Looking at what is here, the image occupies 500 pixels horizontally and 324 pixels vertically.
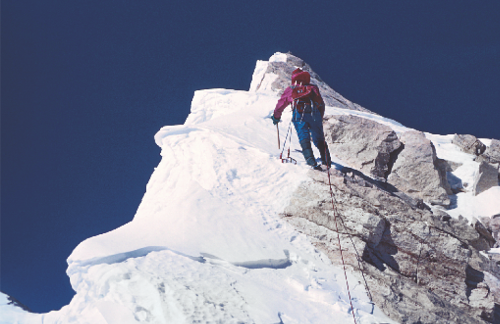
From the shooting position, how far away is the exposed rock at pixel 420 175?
966cm

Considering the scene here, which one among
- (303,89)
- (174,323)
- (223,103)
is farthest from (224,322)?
(223,103)

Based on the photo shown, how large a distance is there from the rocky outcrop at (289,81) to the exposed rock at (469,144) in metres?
5.28

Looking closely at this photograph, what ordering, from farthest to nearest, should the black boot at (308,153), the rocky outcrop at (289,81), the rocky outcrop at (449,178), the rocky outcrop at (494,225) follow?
1. the rocky outcrop at (289,81)
2. the rocky outcrop at (449,178)
3. the rocky outcrop at (494,225)
4. the black boot at (308,153)

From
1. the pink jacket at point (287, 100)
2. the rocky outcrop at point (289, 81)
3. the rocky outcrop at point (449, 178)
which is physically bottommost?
the rocky outcrop at point (449, 178)

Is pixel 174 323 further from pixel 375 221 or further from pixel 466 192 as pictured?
pixel 466 192

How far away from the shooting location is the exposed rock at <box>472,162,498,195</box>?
35.2ft

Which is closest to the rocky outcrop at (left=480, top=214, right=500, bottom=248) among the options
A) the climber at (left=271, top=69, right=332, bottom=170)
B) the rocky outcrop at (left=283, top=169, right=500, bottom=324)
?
the rocky outcrop at (left=283, top=169, right=500, bottom=324)

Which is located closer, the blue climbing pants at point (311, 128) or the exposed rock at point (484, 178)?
the blue climbing pants at point (311, 128)

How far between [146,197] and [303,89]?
4051 millimetres

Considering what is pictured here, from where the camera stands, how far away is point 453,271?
5.84m

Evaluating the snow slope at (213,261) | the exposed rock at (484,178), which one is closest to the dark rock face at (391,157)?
the exposed rock at (484,178)

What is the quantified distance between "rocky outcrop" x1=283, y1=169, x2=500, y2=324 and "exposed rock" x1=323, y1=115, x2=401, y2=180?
3.03 meters

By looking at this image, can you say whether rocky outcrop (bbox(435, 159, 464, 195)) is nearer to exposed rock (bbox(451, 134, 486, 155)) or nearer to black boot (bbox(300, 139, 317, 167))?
exposed rock (bbox(451, 134, 486, 155))

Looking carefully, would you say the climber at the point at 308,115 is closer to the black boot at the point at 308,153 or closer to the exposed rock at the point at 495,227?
the black boot at the point at 308,153
